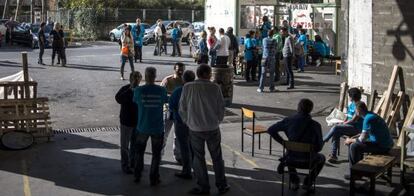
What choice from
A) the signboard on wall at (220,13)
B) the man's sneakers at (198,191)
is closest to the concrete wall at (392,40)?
the man's sneakers at (198,191)

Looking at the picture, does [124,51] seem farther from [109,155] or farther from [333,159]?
[333,159]

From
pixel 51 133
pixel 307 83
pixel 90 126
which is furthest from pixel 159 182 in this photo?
pixel 307 83

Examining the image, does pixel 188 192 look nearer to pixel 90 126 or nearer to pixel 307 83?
pixel 90 126

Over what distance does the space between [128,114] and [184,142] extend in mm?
914

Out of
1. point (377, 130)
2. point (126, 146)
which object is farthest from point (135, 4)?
point (377, 130)

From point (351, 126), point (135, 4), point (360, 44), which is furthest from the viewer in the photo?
point (135, 4)

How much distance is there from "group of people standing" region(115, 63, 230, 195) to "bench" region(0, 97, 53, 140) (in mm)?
2680

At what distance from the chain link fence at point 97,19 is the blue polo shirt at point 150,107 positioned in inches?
1382

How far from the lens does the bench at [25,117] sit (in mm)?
10727

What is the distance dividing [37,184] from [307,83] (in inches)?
487

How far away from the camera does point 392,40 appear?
11.7 meters

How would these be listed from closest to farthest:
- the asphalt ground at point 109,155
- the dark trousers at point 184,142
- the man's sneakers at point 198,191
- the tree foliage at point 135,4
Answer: the man's sneakers at point 198,191 < the asphalt ground at point 109,155 < the dark trousers at point 184,142 < the tree foliage at point 135,4

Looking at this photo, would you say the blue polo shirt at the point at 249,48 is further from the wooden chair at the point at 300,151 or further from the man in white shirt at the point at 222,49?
the wooden chair at the point at 300,151

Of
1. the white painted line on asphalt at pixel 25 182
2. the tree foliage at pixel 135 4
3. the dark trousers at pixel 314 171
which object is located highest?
the tree foliage at pixel 135 4
